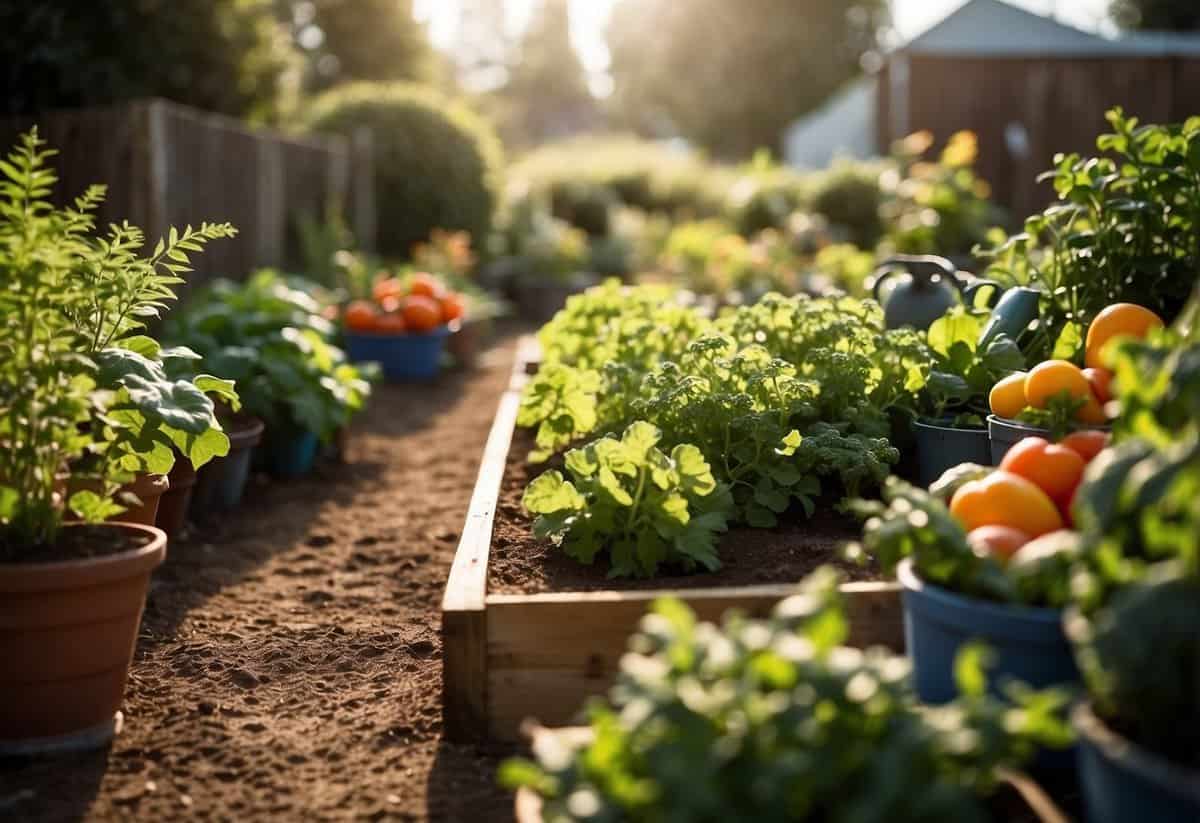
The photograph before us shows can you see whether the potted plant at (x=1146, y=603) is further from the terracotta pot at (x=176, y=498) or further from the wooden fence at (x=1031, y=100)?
the wooden fence at (x=1031, y=100)

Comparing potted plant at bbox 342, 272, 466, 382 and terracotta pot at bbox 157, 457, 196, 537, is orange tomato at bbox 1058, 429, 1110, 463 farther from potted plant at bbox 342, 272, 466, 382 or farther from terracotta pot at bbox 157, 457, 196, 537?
potted plant at bbox 342, 272, 466, 382

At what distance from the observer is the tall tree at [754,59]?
4031 cm

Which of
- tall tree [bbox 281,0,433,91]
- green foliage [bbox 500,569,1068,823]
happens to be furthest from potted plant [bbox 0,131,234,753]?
tall tree [bbox 281,0,433,91]

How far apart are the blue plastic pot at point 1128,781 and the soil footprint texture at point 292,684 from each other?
1.07 m

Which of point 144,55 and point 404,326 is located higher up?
point 144,55

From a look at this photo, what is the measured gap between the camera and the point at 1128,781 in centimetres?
168

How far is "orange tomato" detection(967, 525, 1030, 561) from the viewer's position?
2248mm

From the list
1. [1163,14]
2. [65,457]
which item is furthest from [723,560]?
[1163,14]

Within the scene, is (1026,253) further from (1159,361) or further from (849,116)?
(849,116)

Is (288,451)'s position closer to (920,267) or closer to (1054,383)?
(920,267)

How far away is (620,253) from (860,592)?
11.1 metres

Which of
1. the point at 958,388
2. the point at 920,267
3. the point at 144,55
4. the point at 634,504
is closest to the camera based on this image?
the point at 634,504

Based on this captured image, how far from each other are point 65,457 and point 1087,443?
2120 millimetres

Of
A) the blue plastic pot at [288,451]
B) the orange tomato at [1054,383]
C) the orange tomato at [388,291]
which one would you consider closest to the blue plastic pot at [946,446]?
the orange tomato at [1054,383]
